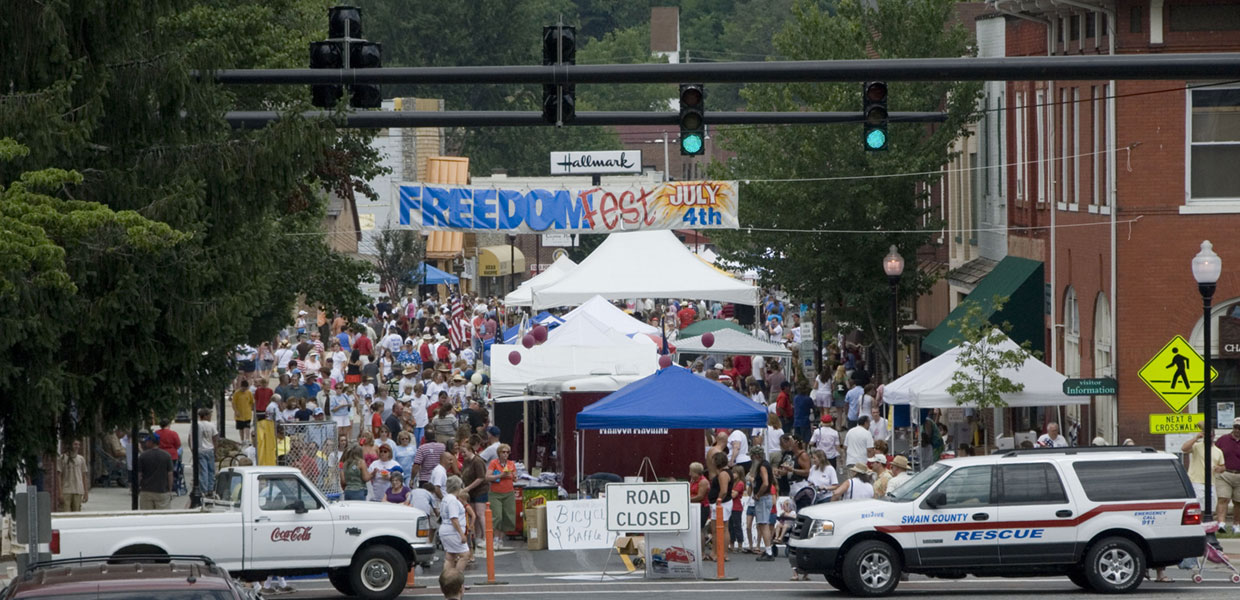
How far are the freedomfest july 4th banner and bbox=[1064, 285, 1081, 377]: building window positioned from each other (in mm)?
6220

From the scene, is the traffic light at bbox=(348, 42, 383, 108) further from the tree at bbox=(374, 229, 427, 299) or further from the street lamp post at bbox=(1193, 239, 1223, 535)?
the tree at bbox=(374, 229, 427, 299)

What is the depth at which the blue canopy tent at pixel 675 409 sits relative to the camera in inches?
905

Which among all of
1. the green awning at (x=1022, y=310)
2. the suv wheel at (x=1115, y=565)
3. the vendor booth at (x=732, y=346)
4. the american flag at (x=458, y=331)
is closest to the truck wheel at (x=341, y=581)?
the suv wheel at (x=1115, y=565)

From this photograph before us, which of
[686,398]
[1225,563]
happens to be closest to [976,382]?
[686,398]

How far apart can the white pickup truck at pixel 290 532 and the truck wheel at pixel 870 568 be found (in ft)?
15.2

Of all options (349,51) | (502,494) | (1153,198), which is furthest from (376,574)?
(1153,198)

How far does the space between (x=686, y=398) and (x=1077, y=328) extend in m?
9.24

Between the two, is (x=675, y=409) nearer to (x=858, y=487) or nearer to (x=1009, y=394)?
(x=858, y=487)

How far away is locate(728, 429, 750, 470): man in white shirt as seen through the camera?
2403 cm

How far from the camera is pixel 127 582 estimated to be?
959 centimetres

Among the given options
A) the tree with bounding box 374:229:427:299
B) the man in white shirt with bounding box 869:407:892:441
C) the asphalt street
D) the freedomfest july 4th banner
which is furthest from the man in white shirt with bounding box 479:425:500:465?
the tree with bounding box 374:229:427:299

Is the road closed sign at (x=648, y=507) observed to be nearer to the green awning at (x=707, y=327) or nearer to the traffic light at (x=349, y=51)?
the traffic light at (x=349, y=51)

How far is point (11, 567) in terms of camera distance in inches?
812

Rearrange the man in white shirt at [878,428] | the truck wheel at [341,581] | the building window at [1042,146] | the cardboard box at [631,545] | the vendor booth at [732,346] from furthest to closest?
the vendor booth at [732,346]
the building window at [1042,146]
the man in white shirt at [878,428]
the cardboard box at [631,545]
the truck wheel at [341,581]
